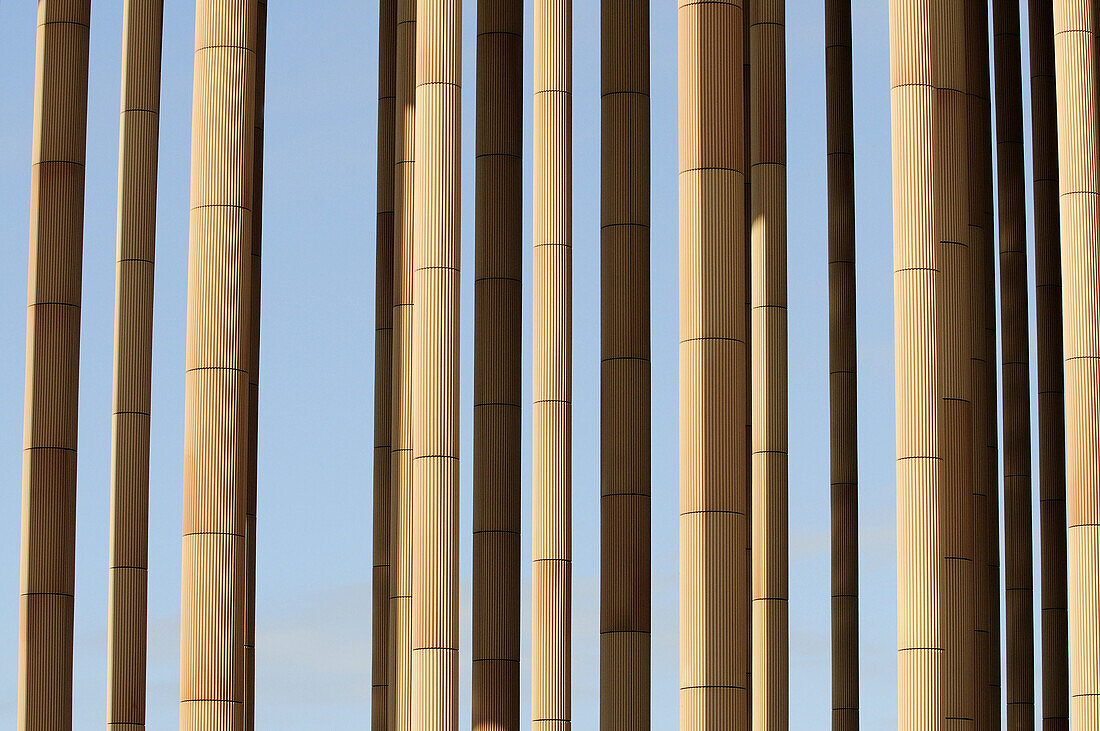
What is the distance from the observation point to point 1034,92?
225ft

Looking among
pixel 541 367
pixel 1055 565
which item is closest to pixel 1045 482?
pixel 1055 565

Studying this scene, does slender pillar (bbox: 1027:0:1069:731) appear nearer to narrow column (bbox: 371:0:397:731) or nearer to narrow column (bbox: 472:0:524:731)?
narrow column (bbox: 371:0:397:731)

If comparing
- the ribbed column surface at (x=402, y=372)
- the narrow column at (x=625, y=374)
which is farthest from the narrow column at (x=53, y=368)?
the narrow column at (x=625, y=374)

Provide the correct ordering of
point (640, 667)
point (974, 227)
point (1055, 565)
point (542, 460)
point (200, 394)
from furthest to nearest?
point (1055, 565) < point (974, 227) < point (542, 460) < point (640, 667) < point (200, 394)

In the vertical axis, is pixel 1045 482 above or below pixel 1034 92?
below

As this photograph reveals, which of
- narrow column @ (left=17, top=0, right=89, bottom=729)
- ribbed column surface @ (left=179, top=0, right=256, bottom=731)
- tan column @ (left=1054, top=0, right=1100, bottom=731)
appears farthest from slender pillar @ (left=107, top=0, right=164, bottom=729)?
tan column @ (left=1054, top=0, right=1100, bottom=731)

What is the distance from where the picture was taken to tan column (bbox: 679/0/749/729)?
3675 centimetres

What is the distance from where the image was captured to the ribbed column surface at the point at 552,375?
147 feet

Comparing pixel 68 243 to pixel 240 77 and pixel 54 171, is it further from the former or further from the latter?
pixel 240 77

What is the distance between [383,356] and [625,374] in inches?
574

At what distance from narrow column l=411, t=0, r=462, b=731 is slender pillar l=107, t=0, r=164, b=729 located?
13.7 meters

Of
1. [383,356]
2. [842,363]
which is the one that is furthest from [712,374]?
[842,363]

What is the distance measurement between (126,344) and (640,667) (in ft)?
64.6

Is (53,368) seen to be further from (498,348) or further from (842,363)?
(842,363)
